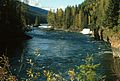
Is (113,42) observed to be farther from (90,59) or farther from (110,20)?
(90,59)

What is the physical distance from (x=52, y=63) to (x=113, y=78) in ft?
41.0

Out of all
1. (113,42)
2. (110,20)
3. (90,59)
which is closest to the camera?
(90,59)

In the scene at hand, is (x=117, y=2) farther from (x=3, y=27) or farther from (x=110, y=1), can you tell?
(x=3, y=27)

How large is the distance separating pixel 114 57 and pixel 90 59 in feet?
170

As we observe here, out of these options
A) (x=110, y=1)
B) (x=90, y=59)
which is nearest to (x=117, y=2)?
(x=110, y=1)

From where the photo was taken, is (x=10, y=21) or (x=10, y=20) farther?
(x=10, y=20)

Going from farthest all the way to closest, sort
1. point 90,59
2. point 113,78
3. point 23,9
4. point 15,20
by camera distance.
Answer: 1. point 23,9
2. point 15,20
3. point 113,78
4. point 90,59

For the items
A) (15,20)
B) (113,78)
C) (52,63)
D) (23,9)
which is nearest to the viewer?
(113,78)

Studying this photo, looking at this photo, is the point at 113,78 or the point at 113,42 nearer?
the point at 113,78

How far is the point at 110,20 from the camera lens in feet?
315

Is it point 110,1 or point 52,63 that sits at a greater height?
point 110,1

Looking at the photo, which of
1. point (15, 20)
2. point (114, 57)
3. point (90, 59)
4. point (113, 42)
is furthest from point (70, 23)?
point (90, 59)

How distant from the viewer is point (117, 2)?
9694 centimetres

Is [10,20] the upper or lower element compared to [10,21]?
upper
